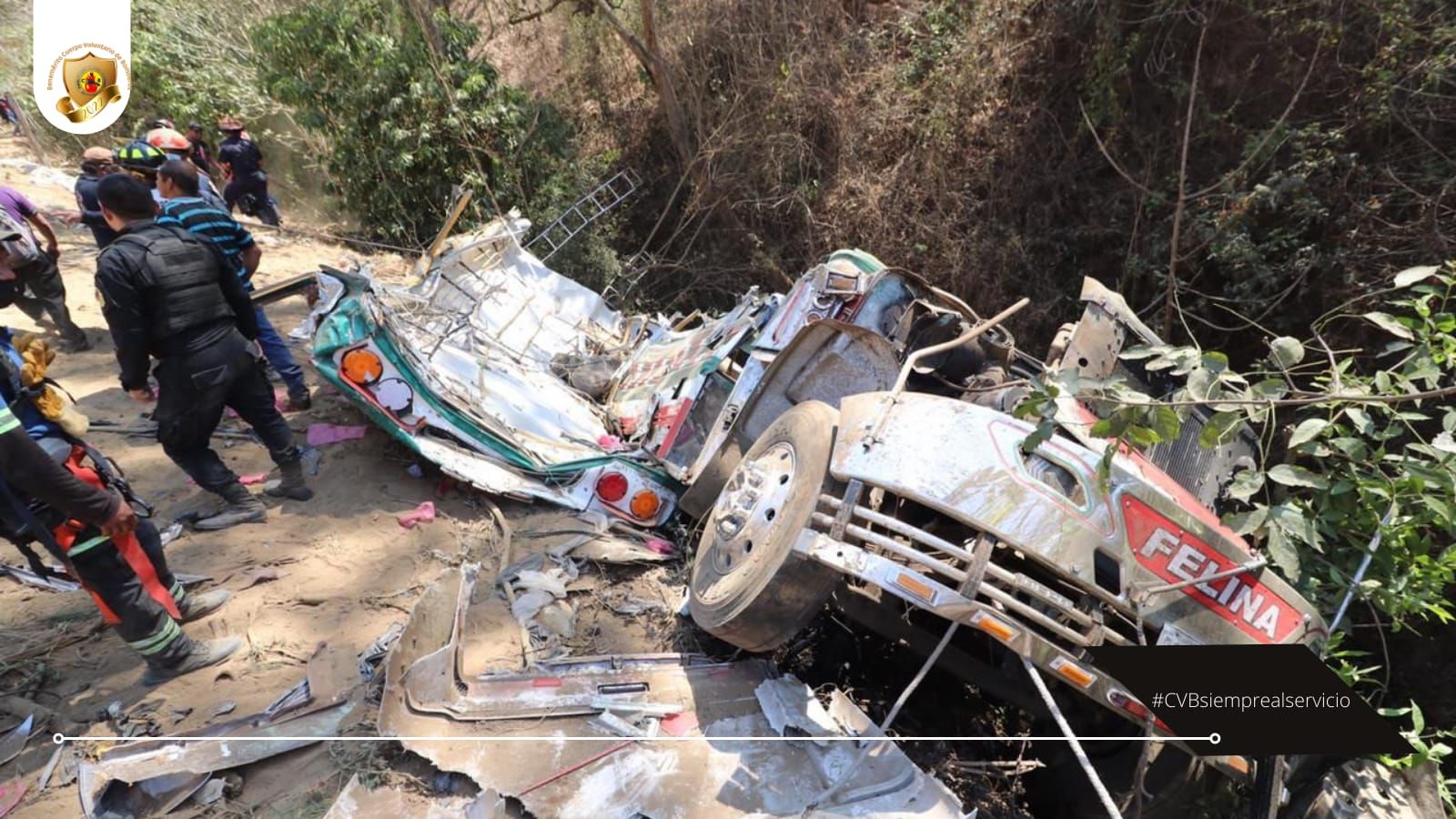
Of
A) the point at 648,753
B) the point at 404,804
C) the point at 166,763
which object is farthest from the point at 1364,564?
the point at 166,763

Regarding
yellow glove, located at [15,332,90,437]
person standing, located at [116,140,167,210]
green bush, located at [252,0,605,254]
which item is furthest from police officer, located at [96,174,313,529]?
green bush, located at [252,0,605,254]

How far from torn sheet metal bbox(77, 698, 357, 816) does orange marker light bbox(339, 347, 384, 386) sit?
75.6 inches

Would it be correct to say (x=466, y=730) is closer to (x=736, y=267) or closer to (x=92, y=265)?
(x=736, y=267)

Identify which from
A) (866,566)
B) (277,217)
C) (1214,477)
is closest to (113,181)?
(866,566)

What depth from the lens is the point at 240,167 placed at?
26.8ft

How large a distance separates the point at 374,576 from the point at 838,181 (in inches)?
255

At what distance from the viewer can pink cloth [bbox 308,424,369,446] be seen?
4656mm

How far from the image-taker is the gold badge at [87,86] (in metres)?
5.29

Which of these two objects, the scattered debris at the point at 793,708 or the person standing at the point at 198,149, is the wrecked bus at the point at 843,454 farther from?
the person standing at the point at 198,149

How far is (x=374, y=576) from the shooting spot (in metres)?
3.63

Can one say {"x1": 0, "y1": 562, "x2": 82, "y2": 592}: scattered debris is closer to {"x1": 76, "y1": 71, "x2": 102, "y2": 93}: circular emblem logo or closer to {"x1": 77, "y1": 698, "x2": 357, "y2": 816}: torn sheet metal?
{"x1": 77, "y1": 698, "x2": 357, "y2": 816}: torn sheet metal

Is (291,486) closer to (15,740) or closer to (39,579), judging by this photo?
(39,579)

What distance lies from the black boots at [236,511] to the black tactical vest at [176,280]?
0.97 m

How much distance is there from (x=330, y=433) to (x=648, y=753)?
3.59 meters
